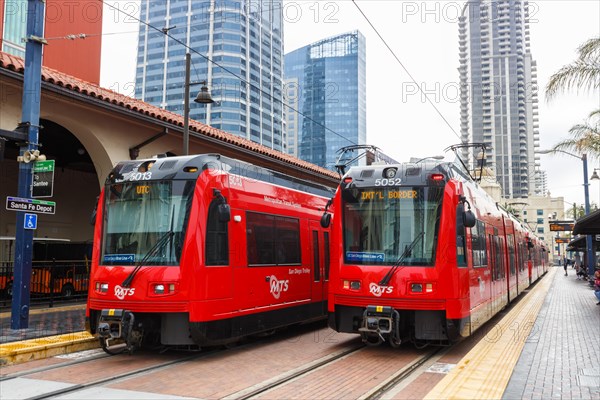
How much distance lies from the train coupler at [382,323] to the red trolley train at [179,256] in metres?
2.13

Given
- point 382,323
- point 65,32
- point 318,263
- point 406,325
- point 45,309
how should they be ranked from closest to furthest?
point 382,323, point 406,325, point 318,263, point 45,309, point 65,32

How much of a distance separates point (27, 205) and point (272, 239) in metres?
4.56

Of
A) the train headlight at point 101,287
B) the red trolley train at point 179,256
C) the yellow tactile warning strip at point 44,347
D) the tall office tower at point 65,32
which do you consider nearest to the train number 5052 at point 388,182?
the red trolley train at point 179,256

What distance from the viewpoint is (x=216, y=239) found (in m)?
8.90

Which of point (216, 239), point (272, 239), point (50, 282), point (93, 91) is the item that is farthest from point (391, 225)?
point (50, 282)

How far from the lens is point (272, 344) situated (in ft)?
34.8

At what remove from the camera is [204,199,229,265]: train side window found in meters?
8.73

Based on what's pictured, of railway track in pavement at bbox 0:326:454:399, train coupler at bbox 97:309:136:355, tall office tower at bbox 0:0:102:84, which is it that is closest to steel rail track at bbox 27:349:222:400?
railway track in pavement at bbox 0:326:454:399

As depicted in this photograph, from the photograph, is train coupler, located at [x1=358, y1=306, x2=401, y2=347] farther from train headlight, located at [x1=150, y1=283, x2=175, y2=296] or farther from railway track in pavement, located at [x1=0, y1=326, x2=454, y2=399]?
train headlight, located at [x1=150, y1=283, x2=175, y2=296]

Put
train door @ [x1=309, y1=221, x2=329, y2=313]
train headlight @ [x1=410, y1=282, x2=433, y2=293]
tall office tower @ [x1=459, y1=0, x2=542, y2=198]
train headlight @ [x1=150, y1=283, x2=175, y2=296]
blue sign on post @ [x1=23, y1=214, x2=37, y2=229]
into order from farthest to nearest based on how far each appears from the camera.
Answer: tall office tower @ [x1=459, y1=0, x2=542, y2=198], train door @ [x1=309, y1=221, x2=329, y2=313], blue sign on post @ [x1=23, y1=214, x2=37, y2=229], train headlight @ [x1=410, y1=282, x2=433, y2=293], train headlight @ [x1=150, y1=283, x2=175, y2=296]

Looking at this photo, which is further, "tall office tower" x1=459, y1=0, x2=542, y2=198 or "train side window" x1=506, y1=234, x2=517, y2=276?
"tall office tower" x1=459, y1=0, x2=542, y2=198

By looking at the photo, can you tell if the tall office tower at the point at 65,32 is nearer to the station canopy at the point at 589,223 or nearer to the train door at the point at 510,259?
the train door at the point at 510,259

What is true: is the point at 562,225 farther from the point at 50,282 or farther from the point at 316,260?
the point at 50,282

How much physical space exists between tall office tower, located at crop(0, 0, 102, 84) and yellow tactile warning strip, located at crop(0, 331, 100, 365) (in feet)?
35.1
